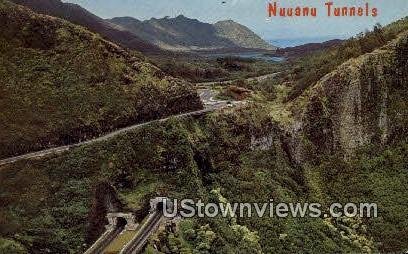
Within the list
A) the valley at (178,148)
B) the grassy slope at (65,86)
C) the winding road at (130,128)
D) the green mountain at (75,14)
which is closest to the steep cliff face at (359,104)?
the valley at (178,148)

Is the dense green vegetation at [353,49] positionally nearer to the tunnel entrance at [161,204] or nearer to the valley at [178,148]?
the valley at [178,148]

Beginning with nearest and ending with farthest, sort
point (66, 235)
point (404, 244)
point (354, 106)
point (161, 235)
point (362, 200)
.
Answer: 1. point (66, 235)
2. point (161, 235)
3. point (404, 244)
4. point (362, 200)
5. point (354, 106)

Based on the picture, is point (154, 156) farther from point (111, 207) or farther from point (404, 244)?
point (404, 244)

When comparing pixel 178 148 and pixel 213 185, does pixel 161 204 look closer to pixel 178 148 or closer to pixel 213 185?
pixel 178 148

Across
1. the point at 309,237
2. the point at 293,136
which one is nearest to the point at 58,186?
the point at 309,237

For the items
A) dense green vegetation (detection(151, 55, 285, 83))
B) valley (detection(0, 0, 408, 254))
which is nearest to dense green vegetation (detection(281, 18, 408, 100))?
valley (detection(0, 0, 408, 254))

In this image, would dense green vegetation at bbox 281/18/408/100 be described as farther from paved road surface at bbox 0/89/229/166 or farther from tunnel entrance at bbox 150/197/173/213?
tunnel entrance at bbox 150/197/173/213

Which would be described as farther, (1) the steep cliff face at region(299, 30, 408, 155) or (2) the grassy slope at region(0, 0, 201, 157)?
(1) the steep cliff face at region(299, 30, 408, 155)
